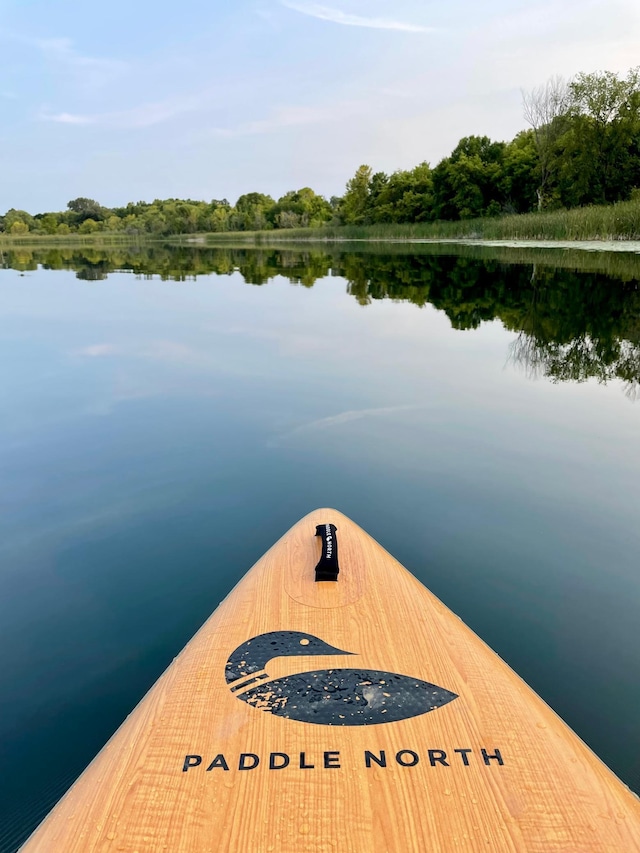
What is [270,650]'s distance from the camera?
1620 millimetres

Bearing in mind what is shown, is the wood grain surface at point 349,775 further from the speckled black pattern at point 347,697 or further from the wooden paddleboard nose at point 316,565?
the wooden paddleboard nose at point 316,565

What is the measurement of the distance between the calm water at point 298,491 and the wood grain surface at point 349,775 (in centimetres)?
45

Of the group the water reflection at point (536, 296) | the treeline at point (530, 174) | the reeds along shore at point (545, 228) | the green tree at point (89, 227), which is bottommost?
the water reflection at point (536, 296)

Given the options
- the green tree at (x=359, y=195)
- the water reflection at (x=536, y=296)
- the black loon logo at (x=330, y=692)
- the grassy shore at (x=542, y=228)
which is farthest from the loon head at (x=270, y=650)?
the green tree at (x=359, y=195)

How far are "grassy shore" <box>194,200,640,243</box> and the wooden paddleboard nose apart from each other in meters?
18.5

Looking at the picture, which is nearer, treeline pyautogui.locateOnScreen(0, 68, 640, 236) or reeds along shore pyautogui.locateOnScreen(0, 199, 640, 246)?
reeds along shore pyautogui.locateOnScreen(0, 199, 640, 246)

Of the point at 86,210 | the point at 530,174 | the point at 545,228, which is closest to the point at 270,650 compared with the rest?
the point at 545,228

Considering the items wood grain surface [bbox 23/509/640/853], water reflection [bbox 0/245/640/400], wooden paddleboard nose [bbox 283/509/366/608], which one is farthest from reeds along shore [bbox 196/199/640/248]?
wood grain surface [bbox 23/509/640/853]

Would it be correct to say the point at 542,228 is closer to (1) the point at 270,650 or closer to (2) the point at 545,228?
(2) the point at 545,228

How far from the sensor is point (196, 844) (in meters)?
1.09

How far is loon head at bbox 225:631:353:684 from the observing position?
5.11ft

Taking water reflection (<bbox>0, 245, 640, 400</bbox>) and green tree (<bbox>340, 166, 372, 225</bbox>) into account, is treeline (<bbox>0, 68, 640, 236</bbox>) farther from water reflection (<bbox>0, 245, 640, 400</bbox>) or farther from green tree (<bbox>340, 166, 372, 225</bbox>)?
water reflection (<bbox>0, 245, 640, 400</bbox>)

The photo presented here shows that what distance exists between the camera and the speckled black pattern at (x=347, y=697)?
4.53 ft

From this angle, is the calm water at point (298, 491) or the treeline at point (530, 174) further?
the treeline at point (530, 174)
